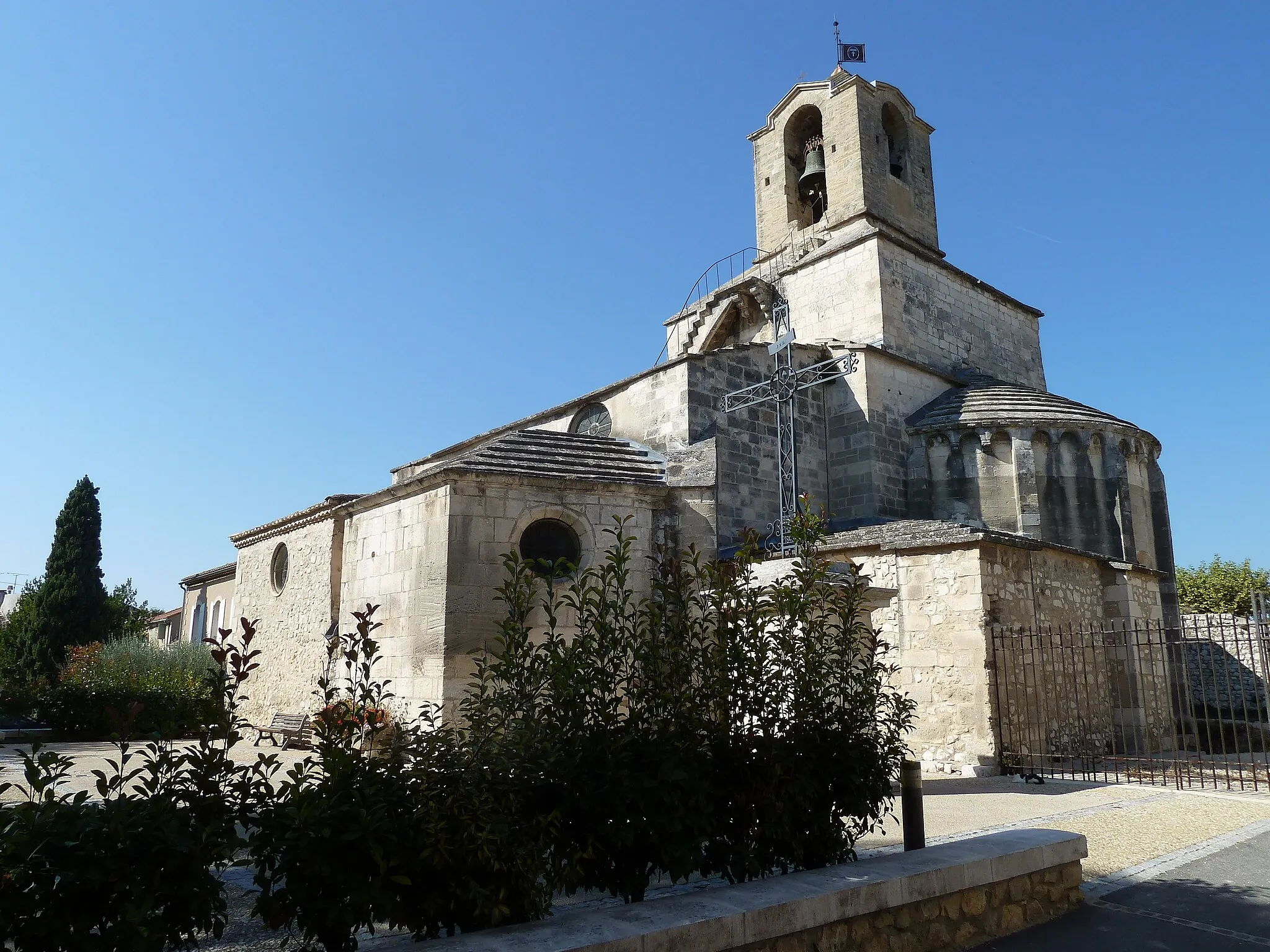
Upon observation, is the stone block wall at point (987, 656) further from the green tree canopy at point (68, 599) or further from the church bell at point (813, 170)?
the green tree canopy at point (68, 599)

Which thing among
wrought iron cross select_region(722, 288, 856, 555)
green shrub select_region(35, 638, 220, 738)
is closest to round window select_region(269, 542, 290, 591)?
green shrub select_region(35, 638, 220, 738)

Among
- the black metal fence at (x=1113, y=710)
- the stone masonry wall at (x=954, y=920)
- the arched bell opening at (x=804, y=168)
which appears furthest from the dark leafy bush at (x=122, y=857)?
the arched bell opening at (x=804, y=168)

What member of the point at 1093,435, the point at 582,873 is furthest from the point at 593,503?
the point at 1093,435

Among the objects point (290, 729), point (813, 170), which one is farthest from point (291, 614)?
point (813, 170)

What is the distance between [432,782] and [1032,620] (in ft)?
33.2

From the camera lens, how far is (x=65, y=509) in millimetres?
23656

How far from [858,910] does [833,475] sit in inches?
464

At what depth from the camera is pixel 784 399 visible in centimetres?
1320

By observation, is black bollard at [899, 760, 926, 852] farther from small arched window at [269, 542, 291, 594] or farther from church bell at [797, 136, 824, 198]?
church bell at [797, 136, 824, 198]

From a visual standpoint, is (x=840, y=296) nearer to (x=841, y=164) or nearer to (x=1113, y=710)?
(x=841, y=164)

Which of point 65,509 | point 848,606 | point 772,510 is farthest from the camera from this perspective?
point 65,509

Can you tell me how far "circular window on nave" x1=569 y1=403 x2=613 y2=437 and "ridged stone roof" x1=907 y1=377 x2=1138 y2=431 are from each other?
18.5ft

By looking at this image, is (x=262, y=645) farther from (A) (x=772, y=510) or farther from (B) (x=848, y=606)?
(B) (x=848, y=606)

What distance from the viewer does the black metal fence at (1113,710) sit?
9336 mm
